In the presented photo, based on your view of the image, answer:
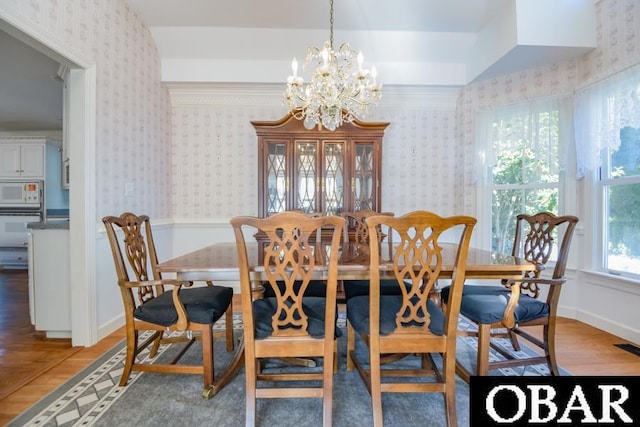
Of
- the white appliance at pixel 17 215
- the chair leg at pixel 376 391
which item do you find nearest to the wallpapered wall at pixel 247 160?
the chair leg at pixel 376 391

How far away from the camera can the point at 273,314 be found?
1.51 meters

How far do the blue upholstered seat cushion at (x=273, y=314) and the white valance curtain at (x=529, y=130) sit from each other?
269 centimetres

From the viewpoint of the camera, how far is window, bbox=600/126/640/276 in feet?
7.95

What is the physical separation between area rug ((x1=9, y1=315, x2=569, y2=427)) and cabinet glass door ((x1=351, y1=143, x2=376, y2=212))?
1.84 metres

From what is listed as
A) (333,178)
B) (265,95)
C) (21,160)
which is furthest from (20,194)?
(333,178)

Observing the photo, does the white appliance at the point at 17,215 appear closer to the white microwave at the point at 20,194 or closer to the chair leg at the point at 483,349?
the white microwave at the point at 20,194

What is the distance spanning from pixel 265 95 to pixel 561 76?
301 cm

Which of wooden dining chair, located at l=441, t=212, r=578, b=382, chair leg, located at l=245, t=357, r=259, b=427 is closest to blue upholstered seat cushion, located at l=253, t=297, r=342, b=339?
chair leg, located at l=245, t=357, r=259, b=427

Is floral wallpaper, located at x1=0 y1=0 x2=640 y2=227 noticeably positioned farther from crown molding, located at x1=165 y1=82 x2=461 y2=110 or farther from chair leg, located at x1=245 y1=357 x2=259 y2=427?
chair leg, located at x1=245 y1=357 x2=259 y2=427

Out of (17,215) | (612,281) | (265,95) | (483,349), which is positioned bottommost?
(483,349)

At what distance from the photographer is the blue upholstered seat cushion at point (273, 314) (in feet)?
4.50

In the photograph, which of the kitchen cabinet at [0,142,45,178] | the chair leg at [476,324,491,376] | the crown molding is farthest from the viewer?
the kitchen cabinet at [0,142,45,178]

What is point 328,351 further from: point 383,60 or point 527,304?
point 383,60

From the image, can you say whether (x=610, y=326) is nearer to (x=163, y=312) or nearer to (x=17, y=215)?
(x=163, y=312)
